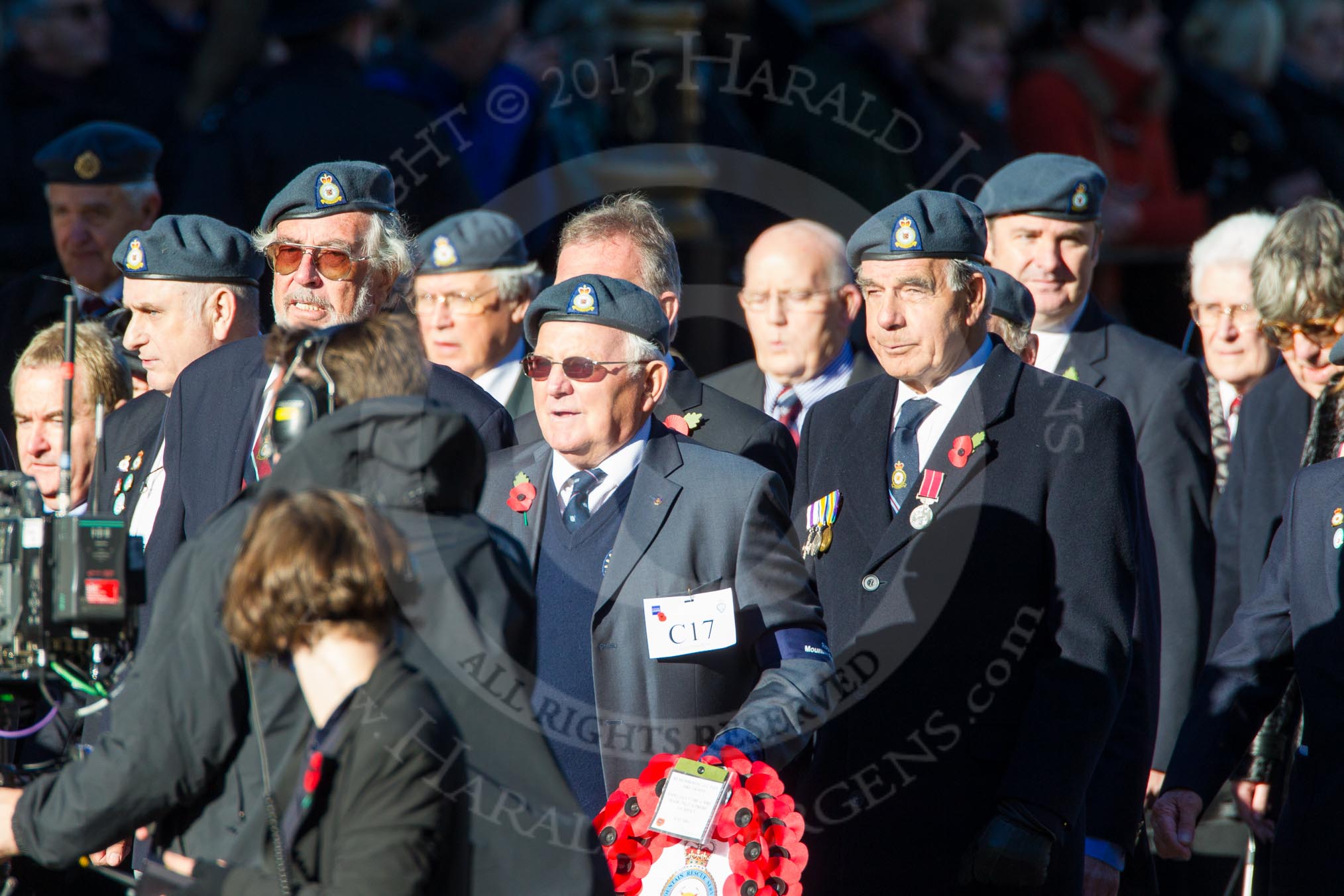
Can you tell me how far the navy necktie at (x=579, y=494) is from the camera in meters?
4.00

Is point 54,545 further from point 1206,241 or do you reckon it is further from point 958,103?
point 958,103

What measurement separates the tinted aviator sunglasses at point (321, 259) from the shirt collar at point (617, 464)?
0.86 meters

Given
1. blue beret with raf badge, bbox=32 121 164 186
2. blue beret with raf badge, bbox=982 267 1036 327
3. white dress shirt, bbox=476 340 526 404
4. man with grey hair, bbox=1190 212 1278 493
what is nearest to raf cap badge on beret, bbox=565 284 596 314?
blue beret with raf badge, bbox=982 267 1036 327

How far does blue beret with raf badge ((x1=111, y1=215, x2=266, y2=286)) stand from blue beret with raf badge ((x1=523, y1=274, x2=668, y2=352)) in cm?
105

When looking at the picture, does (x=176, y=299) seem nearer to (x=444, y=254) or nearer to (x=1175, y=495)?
(x=444, y=254)

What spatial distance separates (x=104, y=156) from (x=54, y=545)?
330cm

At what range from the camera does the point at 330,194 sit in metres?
4.56

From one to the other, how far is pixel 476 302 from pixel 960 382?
2.18 meters

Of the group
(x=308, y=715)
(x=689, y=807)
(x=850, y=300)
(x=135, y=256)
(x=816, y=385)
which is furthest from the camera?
(x=850, y=300)

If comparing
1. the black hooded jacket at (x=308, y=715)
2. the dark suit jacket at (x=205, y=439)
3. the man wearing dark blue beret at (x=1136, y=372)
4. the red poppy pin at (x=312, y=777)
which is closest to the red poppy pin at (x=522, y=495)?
the dark suit jacket at (x=205, y=439)

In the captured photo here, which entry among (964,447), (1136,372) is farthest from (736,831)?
(1136,372)

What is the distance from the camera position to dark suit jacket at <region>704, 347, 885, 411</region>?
5922mm

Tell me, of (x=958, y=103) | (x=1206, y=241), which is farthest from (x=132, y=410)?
(x=958, y=103)

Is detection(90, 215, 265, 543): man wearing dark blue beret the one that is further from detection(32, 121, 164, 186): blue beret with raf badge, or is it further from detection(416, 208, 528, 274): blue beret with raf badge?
detection(32, 121, 164, 186): blue beret with raf badge
